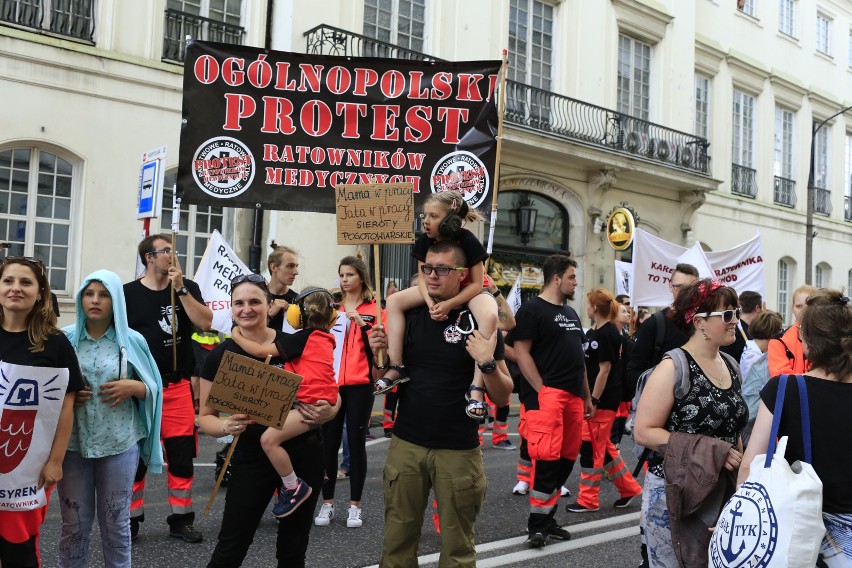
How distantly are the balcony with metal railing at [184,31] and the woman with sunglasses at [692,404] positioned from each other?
10942mm

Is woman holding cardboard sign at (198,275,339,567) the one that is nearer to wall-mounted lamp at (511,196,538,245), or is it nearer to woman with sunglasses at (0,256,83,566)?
woman with sunglasses at (0,256,83,566)

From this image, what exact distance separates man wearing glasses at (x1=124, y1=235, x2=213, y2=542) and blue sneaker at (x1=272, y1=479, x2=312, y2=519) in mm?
1795

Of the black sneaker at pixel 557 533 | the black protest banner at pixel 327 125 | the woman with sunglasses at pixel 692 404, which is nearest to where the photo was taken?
the woman with sunglasses at pixel 692 404

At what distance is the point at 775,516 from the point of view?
258 centimetres


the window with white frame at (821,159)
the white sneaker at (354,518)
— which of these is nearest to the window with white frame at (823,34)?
the window with white frame at (821,159)

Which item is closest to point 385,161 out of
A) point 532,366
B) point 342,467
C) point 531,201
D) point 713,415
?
point 532,366

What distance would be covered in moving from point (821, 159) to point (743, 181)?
18.1 ft

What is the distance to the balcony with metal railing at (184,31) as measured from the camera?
12.8 m

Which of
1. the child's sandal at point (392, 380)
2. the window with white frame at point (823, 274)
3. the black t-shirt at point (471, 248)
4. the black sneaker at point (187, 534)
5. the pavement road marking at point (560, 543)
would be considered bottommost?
the pavement road marking at point (560, 543)

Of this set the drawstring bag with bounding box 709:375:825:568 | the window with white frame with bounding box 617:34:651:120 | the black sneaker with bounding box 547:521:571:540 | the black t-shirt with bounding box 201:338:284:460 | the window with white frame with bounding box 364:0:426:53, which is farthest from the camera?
the window with white frame with bounding box 617:34:651:120

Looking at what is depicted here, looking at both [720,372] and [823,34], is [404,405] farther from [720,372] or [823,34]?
[823,34]

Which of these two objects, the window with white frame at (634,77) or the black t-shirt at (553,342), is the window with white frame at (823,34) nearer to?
the window with white frame at (634,77)

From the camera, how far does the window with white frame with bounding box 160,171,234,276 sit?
42.4 feet

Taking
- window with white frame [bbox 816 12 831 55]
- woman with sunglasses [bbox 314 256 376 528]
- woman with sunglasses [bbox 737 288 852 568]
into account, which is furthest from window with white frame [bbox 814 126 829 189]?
woman with sunglasses [bbox 737 288 852 568]
